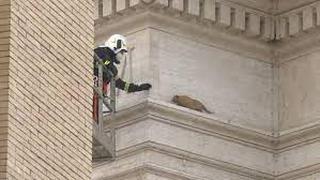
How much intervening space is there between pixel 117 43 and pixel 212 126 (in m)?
3.13

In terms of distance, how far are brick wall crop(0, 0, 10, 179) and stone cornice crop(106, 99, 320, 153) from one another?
1297 cm

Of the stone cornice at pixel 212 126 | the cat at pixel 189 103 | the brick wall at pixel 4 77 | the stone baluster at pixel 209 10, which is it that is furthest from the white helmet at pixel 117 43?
the brick wall at pixel 4 77

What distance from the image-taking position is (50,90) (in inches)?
652

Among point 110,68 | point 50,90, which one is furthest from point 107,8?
point 50,90

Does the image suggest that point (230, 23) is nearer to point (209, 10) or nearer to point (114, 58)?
point (209, 10)

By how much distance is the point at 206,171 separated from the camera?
30047 mm

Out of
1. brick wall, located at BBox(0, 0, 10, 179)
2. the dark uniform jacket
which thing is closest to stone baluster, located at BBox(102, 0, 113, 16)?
the dark uniform jacket

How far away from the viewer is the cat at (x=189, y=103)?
1188 inches

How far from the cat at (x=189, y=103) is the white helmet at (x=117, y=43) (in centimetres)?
188

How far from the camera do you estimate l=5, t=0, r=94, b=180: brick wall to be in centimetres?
1595

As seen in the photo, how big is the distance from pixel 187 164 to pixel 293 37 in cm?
299

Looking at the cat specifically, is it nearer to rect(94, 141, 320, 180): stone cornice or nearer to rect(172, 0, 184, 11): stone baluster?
rect(94, 141, 320, 180): stone cornice

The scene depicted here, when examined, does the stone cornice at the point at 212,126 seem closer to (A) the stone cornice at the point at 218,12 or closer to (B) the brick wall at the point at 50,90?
(A) the stone cornice at the point at 218,12

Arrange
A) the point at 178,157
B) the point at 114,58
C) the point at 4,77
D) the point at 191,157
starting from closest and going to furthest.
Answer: the point at 4,77 → the point at 114,58 → the point at 178,157 → the point at 191,157
